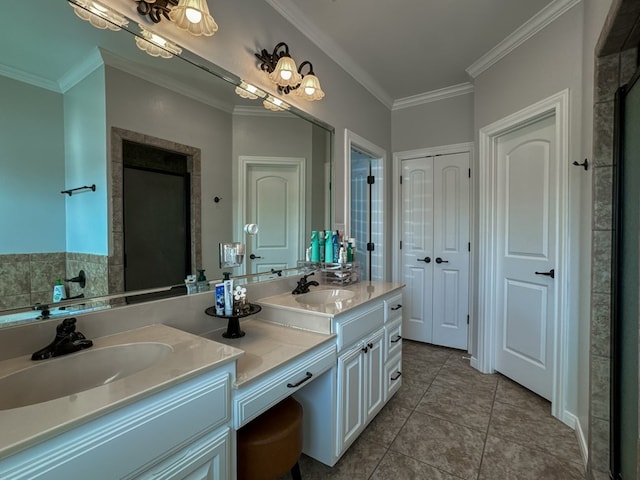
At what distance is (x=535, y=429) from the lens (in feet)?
6.36

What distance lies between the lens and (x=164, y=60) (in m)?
1.33

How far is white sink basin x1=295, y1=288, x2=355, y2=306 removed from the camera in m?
1.94

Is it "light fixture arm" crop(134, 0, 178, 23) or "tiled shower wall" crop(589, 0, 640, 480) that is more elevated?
"light fixture arm" crop(134, 0, 178, 23)

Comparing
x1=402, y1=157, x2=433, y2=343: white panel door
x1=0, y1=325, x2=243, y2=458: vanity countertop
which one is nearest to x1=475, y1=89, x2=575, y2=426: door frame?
x1=402, y1=157, x2=433, y2=343: white panel door

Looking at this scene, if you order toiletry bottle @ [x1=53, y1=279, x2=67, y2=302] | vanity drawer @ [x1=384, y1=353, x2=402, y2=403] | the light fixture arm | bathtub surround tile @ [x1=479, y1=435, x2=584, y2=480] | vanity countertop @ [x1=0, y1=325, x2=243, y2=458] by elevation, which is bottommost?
bathtub surround tile @ [x1=479, y1=435, x2=584, y2=480]

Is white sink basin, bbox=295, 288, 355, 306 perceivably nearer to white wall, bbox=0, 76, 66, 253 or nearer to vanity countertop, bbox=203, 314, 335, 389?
vanity countertop, bbox=203, 314, 335, 389

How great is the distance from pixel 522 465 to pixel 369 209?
7.67ft

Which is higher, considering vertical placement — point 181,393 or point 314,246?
point 314,246

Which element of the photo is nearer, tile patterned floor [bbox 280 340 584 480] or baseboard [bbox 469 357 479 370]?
tile patterned floor [bbox 280 340 584 480]

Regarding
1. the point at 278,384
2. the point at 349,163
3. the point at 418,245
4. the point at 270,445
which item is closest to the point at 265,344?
the point at 278,384

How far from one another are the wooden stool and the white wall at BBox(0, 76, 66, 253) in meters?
1.00

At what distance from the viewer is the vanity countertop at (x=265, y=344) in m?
1.08

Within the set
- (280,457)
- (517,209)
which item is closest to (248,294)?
(280,457)

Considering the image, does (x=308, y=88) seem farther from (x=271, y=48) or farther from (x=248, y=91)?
(x=248, y=91)
